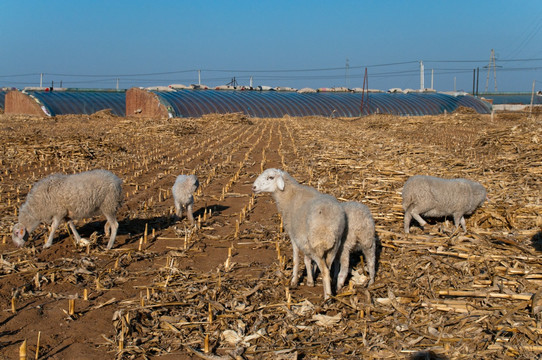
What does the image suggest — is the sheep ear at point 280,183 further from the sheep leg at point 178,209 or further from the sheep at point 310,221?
the sheep leg at point 178,209

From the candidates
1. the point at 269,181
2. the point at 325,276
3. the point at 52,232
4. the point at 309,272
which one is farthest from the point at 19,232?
the point at 325,276

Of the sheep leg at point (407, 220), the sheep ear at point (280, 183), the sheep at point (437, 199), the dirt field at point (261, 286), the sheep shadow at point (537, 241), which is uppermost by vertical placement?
the sheep ear at point (280, 183)

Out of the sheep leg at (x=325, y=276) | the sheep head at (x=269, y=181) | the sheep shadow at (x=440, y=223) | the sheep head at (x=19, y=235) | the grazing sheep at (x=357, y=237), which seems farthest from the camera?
the sheep shadow at (x=440, y=223)

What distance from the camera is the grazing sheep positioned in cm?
605

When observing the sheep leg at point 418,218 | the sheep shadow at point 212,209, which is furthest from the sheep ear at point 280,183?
the sheep shadow at point 212,209

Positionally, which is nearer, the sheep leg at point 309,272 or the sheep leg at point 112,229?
the sheep leg at point 309,272

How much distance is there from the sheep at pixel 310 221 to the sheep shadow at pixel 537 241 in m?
3.28

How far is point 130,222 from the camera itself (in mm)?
9258

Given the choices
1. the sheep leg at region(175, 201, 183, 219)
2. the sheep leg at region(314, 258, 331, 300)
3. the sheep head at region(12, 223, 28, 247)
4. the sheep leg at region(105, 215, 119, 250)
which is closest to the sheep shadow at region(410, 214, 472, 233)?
the sheep leg at region(314, 258, 331, 300)

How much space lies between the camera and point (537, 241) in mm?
7484

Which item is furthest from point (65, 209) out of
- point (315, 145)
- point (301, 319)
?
point (315, 145)

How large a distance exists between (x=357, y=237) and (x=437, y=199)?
2690 mm

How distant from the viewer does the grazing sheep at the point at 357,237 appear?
605 cm

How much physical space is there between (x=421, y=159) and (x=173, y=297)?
9707 mm
